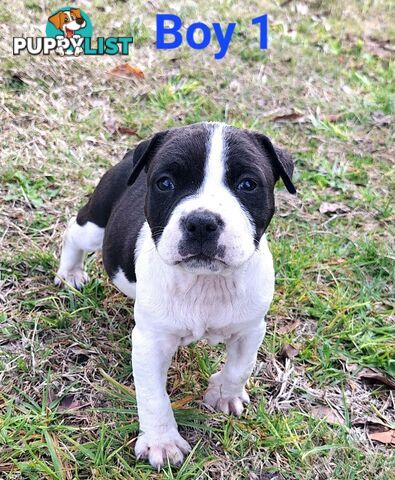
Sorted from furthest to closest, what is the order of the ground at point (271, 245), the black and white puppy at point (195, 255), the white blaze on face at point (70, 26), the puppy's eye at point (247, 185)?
the white blaze on face at point (70, 26) < the ground at point (271, 245) < the puppy's eye at point (247, 185) < the black and white puppy at point (195, 255)

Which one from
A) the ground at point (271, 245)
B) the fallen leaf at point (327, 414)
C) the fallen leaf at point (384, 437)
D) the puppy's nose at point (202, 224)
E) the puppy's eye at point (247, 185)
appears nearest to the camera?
the puppy's nose at point (202, 224)

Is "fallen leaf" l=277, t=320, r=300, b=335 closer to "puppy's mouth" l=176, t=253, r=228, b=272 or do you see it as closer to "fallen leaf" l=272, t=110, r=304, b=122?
"puppy's mouth" l=176, t=253, r=228, b=272

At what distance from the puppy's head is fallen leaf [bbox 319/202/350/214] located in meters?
2.54

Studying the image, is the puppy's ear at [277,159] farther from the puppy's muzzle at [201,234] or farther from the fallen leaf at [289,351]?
the fallen leaf at [289,351]

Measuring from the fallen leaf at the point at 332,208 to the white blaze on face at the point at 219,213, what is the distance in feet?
9.10

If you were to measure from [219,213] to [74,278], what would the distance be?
2.11m

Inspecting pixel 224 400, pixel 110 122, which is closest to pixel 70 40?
pixel 110 122

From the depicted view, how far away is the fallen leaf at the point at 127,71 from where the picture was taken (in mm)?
7105

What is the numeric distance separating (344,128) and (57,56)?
3.22 m

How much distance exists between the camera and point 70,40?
7.41 metres

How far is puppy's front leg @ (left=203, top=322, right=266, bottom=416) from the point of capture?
3391 mm

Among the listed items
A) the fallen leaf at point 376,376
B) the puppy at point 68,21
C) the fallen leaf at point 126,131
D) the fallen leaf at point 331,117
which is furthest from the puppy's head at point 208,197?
the puppy at point 68,21

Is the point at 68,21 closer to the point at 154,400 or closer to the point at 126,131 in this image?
the point at 126,131

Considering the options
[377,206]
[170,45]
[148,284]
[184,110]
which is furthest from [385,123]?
[148,284]
